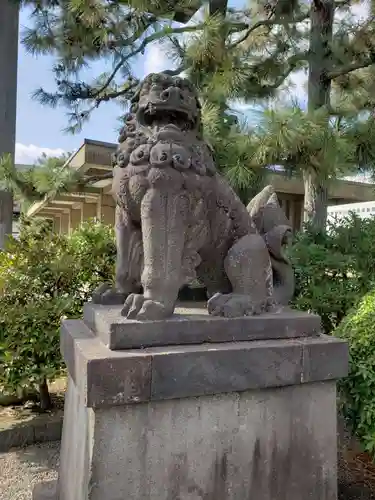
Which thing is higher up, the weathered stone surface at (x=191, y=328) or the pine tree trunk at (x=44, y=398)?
the weathered stone surface at (x=191, y=328)

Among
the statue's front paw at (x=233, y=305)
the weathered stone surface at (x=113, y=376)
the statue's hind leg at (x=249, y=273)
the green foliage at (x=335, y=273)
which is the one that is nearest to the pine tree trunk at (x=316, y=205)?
the green foliage at (x=335, y=273)

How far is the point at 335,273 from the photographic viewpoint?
9.92 feet

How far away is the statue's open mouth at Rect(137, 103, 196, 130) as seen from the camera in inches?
64.2

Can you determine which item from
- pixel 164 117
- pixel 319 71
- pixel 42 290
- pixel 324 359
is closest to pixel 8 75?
pixel 42 290

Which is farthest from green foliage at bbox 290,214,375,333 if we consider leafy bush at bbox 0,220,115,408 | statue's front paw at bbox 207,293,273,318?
leafy bush at bbox 0,220,115,408

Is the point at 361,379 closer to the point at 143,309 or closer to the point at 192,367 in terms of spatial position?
the point at 192,367

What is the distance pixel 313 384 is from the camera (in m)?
1.65

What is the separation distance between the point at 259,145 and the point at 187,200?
169cm

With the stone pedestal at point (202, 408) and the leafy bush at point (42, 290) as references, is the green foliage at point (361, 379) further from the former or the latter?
the leafy bush at point (42, 290)

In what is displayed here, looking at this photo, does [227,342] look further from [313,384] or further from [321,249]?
[321,249]

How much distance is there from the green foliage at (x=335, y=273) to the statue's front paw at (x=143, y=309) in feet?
5.35

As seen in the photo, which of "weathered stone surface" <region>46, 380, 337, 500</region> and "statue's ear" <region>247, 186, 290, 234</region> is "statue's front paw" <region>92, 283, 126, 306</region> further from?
"statue's ear" <region>247, 186, 290, 234</region>

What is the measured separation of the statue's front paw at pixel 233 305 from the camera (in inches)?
63.8

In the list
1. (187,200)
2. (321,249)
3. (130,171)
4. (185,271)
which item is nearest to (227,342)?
(185,271)
